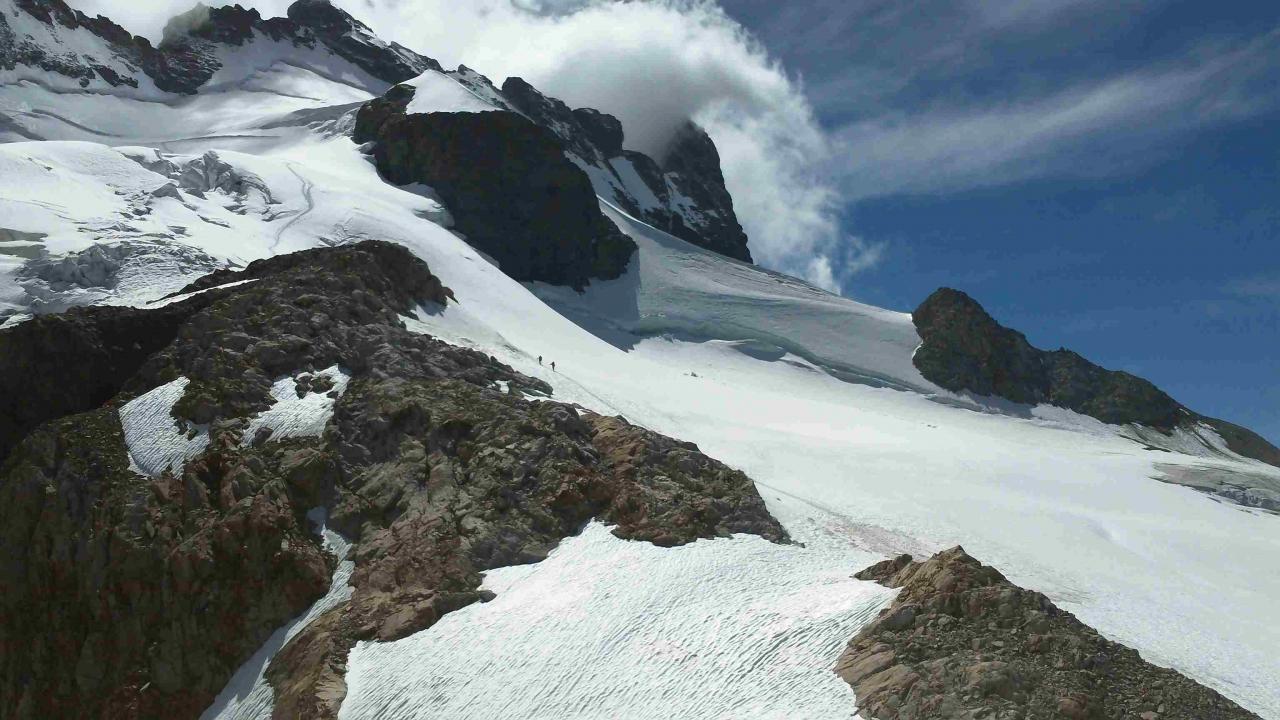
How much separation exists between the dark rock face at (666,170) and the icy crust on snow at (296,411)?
80.3 metres

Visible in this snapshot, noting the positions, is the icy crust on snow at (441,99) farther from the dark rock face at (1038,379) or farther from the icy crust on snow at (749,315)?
the dark rock face at (1038,379)

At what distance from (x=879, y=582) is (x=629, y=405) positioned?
24.8 meters

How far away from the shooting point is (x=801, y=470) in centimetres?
3912

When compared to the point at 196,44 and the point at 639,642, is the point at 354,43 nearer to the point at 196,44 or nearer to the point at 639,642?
the point at 196,44

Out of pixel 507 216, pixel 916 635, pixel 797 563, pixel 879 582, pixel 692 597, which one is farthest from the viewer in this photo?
pixel 507 216

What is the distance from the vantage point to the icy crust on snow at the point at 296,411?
96.7 feet

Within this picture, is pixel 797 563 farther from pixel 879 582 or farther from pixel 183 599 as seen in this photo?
pixel 183 599

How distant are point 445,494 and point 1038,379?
5691 centimetres

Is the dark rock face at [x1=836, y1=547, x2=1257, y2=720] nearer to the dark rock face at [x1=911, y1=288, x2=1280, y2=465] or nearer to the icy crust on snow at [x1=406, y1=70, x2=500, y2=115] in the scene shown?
the dark rock face at [x1=911, y1=288, x2=1280, y2=465]

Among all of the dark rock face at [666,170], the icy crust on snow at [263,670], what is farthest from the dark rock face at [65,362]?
the dark rock face at [666,170]

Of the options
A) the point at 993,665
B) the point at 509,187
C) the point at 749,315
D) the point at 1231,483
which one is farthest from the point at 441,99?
the point at 993,665

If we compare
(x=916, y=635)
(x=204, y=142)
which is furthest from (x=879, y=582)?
(x=204, y=142)

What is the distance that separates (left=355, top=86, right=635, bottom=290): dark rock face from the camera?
79.2 m

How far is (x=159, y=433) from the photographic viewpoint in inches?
1182
